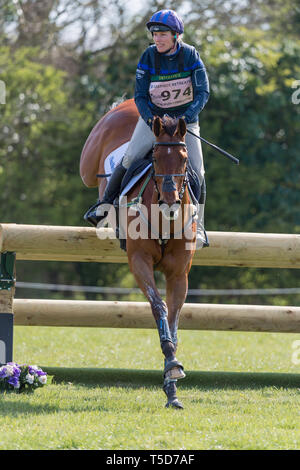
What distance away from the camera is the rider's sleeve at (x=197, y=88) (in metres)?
6.34

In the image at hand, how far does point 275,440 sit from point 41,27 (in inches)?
656

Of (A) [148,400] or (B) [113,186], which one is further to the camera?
(B) [113,186]

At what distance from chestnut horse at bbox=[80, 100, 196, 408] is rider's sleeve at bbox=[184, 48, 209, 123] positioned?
0.50 metres

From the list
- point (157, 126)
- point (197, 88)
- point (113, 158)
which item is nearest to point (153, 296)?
point (157, 126)

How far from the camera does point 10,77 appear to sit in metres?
17.5

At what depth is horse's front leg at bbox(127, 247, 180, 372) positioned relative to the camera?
19.5ft

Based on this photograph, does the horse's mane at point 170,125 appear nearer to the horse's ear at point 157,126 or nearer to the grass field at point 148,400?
the horse's ear at point 157,126

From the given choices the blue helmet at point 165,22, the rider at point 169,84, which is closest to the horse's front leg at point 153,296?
the rider at point 169,84

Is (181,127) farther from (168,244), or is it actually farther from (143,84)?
(168,244)

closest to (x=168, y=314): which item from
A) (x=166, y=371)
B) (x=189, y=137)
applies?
(x=166, y=371)

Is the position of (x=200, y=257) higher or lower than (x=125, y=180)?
lower

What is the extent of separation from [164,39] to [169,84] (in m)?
0.39

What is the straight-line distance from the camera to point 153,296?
6094mm
